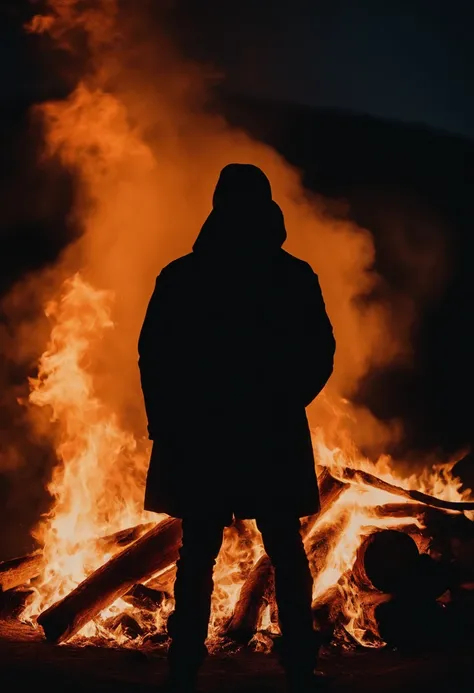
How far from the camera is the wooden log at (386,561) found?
14.2ft

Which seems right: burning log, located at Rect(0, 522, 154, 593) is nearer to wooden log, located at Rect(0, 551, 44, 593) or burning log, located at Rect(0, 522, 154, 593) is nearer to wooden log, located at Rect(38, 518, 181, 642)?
wooden log, located at Rect(0, 551, 44, 593)

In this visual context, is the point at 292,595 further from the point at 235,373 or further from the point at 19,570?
the point at 19,570

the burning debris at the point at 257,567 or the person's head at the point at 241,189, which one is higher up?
the person's head at the point at 241,189

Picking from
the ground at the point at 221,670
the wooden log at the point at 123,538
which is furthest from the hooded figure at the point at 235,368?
the wooden log at the point at 123,538

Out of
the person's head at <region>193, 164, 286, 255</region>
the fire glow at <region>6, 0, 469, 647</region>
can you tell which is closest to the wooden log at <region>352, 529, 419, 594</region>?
the fire glow at <region>6, 0, 469, 647</region>

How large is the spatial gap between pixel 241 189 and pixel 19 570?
11.4ft

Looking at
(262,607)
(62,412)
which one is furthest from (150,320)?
(62,412)

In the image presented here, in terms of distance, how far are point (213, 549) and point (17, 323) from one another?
557cm

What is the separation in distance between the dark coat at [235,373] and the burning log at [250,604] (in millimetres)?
1519

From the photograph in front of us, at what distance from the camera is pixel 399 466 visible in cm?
786

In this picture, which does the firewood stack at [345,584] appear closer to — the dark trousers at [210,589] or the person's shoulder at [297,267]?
the dark trousers at [210,589]

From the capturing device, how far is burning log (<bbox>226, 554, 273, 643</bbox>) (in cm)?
419

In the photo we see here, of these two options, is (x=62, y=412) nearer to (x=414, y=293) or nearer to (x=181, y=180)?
(x=181, y=180)

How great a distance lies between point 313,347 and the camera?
315cm
